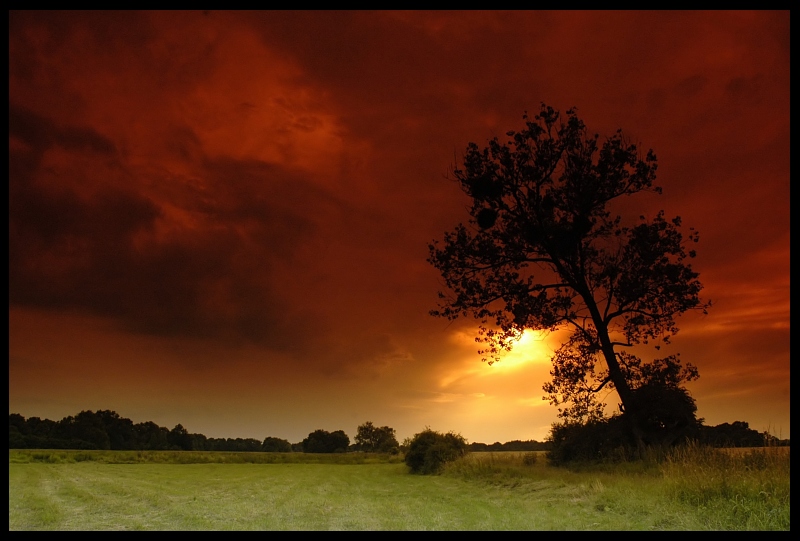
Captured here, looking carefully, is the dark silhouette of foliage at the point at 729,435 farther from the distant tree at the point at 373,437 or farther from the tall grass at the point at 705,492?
the distant tree at the point at 373,437

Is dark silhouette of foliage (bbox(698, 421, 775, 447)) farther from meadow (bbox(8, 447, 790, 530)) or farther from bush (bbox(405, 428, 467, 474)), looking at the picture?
bush (bbox(405, 428, 467, 474))

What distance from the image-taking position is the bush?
107 ft

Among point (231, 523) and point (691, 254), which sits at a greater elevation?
point (691, 254)

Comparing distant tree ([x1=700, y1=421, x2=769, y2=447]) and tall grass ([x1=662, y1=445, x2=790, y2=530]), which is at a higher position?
distant tree ([x1=700, y1=421, x2=769, y2=447])

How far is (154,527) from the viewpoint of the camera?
1080 cm

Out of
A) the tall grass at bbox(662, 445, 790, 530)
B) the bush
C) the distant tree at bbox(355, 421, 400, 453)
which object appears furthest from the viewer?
the distant tree at bbox(355, 421, 400, 453)

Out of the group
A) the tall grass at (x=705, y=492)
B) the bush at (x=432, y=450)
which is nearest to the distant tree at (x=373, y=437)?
the bush at (x=432, y=450)

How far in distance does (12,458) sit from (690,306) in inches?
2083

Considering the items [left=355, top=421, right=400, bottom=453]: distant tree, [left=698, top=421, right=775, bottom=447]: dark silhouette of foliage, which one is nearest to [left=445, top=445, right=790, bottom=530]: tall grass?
[left=698, top=421, right=775, bottom=447]: dark silhouette of foliage

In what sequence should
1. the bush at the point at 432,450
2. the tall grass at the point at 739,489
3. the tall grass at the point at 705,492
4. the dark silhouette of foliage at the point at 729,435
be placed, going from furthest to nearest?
1. the bush at the point at 432,450
2. the dark silhouette of foliage at the point at 729,435
3. the tall grass at the point at 705,492
4. the tall grass at the point at 739,489

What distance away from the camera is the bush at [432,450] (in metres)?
32.7

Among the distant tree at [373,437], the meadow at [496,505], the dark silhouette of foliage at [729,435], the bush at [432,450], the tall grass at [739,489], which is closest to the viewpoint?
the tall grass at [739,489]
